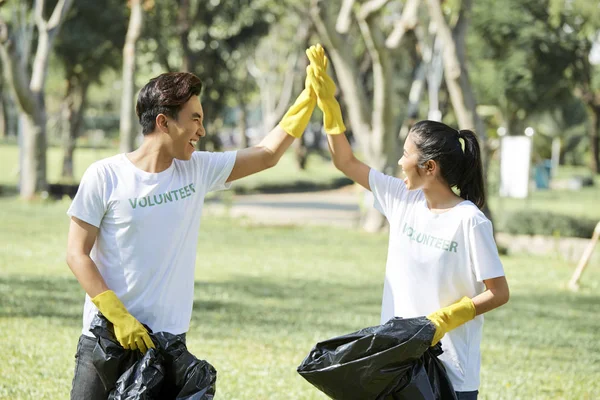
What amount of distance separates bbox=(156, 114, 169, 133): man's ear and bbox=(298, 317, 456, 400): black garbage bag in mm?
997

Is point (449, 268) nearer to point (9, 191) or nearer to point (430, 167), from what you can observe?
point (430, 167)

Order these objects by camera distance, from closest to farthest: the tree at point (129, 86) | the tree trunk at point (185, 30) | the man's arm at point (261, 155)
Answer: the man's arm at point (261, 155), the tree at point (129, 86), the tree trunk at point (185, 30)

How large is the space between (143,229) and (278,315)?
5.63 metres

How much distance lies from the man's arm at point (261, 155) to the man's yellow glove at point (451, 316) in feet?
3.31

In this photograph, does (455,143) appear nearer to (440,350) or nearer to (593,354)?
(440,350)

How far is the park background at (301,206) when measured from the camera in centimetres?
738

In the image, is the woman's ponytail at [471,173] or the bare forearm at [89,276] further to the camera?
the woman's ponytail at [471,173]

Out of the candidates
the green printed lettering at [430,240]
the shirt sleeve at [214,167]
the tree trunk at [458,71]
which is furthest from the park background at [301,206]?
the green printed lettering at [430,240]

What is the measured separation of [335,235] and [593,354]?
30.8 ft

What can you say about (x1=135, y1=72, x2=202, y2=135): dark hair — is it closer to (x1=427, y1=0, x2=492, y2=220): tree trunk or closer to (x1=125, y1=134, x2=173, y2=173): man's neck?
(x1=125, y1=134, x2=173, y2=173): man's neck

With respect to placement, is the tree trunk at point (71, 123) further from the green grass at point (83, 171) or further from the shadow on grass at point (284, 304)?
the shadow on grass at point (284, 304)

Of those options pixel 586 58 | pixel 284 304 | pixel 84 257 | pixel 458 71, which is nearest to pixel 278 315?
pixel 284 304

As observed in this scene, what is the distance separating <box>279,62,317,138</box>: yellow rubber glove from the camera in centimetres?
429

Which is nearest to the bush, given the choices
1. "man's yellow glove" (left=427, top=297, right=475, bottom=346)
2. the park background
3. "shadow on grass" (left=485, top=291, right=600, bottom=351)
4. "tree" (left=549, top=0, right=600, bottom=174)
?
the park background
